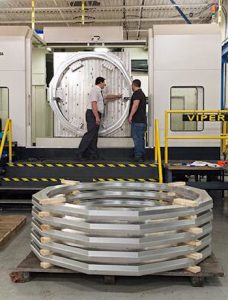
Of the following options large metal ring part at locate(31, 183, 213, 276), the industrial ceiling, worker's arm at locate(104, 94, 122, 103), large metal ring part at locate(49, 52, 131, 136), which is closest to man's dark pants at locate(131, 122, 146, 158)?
large metal ring part at locate(49, 52, 131, 136)

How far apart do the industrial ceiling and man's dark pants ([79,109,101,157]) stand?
18.0ft

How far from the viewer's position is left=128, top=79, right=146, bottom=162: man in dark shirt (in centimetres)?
700

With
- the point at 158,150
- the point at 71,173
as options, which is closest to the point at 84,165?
the point at 71,173

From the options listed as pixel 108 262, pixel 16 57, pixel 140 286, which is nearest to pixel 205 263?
pixel 140 286

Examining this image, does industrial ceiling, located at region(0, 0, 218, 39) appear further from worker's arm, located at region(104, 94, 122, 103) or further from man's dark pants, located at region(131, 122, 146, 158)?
man's dark pants, located at region(131, 122, 146, 158)

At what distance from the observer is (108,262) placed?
3389 millimetres

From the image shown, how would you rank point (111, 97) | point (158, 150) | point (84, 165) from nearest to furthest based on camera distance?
point (158, 150) → point (84, 165) → point (111, 97)

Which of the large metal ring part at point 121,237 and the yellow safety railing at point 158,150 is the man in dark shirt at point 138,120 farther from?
the large metal ring part at point 121,237

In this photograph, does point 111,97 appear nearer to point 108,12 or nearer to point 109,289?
point 109,289

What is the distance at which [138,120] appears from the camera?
7.09m

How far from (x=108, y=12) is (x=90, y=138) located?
6.95 meters

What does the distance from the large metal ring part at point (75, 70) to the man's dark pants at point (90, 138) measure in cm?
54

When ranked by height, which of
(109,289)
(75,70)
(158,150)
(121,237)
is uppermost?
(75,70)

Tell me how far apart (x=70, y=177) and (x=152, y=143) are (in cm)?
174
